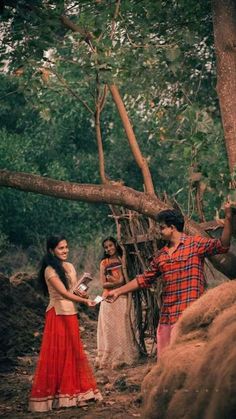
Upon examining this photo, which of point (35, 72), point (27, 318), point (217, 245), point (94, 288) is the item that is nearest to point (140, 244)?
point (35, 72)

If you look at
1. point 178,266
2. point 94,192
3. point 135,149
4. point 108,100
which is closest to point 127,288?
point 178,266

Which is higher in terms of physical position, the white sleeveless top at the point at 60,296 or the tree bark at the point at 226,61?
the tree bark at the point at 226,61

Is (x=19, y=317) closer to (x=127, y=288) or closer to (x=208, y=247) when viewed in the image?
(x=127, y=288)

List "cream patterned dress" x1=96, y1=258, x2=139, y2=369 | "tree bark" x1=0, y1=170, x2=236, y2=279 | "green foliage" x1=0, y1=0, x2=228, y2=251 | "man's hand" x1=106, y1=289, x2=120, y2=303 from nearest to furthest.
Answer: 1. "man's hand" x1=106, y1=289, x2=120, y2=303
2. "tree bark" x1=0, y1=170, x2=236, y2=279
3. "green foliage" x1=0, y1=0, x2=228, y2=251
4. "cream patterned dress" x1=96, y1=258, x2=139, y2=369

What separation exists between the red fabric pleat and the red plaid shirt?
1.72 metres

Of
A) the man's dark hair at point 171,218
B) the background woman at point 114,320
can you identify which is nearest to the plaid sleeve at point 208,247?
the man's dark hair at point 171,218

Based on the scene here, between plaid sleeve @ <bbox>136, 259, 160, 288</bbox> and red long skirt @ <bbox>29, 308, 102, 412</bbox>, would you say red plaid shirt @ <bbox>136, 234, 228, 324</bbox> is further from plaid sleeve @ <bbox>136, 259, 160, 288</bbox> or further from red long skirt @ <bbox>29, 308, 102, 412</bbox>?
red long skirt @ <bbox>29, 308, 102, 412</bbox>

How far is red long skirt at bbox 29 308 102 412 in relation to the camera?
28.9 feet

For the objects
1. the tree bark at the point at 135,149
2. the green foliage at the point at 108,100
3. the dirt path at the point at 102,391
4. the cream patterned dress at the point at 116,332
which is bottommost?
the dirt path at the point at 102,391

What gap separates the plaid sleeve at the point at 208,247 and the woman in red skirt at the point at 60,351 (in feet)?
5.64

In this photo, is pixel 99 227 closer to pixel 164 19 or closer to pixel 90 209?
pixel 90 209

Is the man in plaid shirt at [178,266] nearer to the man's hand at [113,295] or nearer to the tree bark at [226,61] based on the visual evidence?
the man's hand at [113,295]

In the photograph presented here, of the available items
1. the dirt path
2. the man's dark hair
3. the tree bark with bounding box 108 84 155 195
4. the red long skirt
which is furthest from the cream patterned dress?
the man's dark hair

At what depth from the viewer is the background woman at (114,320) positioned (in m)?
11.5
